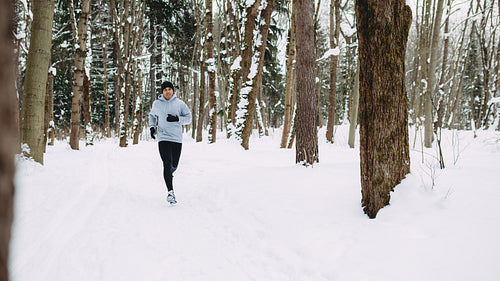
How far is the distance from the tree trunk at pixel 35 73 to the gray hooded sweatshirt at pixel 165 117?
7.81 ft

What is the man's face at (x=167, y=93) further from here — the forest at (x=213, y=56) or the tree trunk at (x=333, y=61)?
the tree trunk at (x=333, y=61)

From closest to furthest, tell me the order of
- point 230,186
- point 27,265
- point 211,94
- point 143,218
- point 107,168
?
point 27,265 < point 143,218 < point 230,186 < point 107,168 < point 211,94

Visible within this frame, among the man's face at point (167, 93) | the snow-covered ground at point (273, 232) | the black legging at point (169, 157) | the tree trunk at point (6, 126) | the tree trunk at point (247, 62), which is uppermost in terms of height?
the tree trunk at point (247, 62)

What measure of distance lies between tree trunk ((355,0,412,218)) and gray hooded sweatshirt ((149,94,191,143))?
10.4 feet

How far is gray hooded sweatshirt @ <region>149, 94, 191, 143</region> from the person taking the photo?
4.83 meters

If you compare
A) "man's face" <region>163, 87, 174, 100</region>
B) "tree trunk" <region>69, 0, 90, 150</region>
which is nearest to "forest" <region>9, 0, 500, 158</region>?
"tree trunk" <region>69, 0, 90, 150</region>

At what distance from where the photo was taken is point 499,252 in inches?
80.0

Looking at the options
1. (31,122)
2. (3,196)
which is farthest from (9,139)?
(31,122)

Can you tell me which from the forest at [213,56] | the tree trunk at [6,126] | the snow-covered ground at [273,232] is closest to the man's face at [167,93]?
the snow-covered ground at [273,232]

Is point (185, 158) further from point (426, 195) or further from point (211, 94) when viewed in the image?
point (426, 195)

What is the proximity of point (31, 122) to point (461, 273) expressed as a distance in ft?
22.2

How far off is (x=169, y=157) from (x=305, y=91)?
2.89 m

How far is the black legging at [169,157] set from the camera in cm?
474

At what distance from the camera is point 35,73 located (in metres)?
5.30
